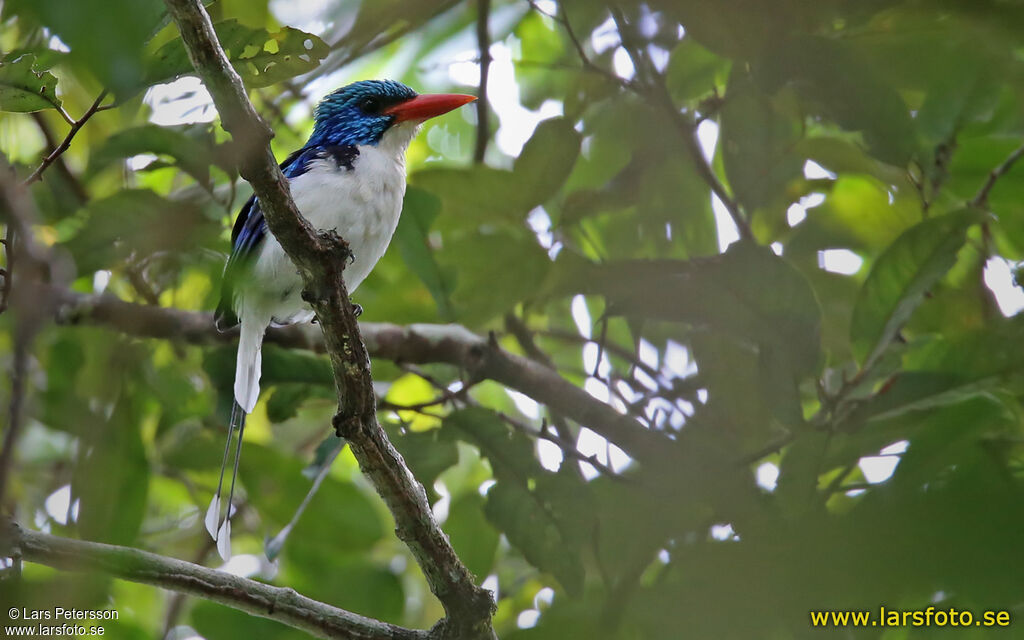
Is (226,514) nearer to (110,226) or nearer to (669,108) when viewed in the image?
(110,226)

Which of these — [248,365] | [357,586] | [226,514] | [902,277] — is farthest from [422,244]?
[902,277]

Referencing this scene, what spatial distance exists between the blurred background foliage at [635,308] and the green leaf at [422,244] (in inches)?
0.4

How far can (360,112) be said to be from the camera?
13.2ft

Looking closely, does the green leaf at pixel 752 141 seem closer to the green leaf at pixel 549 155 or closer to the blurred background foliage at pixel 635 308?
the blurred background foliage at pixel 635 308

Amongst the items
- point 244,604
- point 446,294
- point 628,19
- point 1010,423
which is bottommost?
point 244,604

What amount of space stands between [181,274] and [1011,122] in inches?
115

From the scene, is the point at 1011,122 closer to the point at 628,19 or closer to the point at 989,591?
the point at 628,19

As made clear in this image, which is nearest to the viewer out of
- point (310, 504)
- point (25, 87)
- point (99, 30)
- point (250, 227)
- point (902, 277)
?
point (99, 30)

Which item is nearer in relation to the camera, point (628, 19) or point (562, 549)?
point (628, 19)

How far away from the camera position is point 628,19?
1.99 metres

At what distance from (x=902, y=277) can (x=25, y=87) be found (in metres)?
2.30

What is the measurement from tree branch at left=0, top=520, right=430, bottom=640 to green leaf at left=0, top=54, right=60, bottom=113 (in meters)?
0.91

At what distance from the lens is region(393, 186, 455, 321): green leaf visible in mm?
3084

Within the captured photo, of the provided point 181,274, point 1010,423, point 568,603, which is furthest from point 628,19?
point 181,274
